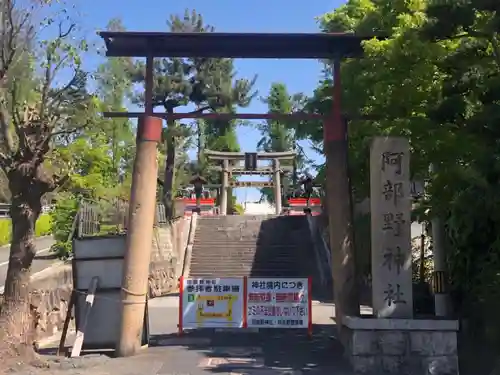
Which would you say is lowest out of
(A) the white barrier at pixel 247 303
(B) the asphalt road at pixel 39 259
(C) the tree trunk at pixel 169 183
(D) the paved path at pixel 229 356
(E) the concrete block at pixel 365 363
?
Answer: (D) the paved path at pixel 229 356

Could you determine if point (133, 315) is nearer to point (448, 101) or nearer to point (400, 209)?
point (400, 209)

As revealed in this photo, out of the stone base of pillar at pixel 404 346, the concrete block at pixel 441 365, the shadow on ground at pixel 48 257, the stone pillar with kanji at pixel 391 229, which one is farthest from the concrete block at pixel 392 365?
the shadow on ground at pixel 48 257

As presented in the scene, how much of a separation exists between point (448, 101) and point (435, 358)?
399 cm

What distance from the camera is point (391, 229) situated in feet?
31.3

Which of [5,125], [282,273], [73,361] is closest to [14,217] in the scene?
[5,125]

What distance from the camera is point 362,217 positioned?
1773 centimetres

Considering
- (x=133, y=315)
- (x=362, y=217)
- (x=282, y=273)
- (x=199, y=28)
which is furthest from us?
(x=199, y=28)

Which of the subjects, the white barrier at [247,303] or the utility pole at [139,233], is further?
the white barrier at [247,303]

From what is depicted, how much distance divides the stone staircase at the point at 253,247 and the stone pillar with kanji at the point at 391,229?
12.5 m

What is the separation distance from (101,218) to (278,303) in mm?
12301

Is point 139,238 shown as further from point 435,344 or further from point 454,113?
point 454,113

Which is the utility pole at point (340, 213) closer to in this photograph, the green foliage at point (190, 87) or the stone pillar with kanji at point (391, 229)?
the stone pillar with kanji at point (391, 229)

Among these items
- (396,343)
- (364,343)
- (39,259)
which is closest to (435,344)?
(396,343)

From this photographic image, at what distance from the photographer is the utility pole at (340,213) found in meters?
10.4
